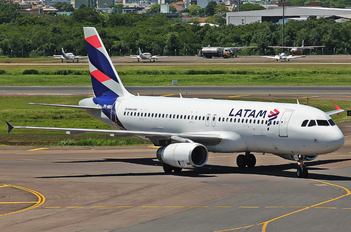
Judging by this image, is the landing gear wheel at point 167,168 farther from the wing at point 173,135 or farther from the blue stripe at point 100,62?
the blue stripe at point 100,62

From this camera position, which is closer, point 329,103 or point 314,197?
point 314,197

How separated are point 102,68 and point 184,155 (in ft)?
44.0

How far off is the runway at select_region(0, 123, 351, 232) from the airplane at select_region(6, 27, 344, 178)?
4.97 ft

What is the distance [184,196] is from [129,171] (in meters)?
8.97

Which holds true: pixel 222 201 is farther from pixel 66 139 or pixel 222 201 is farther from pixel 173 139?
pixel 66 139

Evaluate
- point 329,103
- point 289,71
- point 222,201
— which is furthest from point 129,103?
point 289,71

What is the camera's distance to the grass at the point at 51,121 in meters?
50.8

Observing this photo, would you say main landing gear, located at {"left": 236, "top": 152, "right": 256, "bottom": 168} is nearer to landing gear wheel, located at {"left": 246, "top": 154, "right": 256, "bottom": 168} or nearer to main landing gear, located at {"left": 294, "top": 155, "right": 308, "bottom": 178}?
landing gear wheel, located at {"left": 246, "top": 154, "right": 256, "bottom": 168}

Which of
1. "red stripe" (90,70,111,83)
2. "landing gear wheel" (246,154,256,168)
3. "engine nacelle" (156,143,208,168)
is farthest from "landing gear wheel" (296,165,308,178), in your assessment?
"red stripe" (90,70,111,83)

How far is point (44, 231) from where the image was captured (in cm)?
2283

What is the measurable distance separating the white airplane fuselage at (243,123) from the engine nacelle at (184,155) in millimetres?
1902

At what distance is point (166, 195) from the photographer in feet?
98.1

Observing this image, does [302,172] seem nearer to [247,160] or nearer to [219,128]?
[247,160]

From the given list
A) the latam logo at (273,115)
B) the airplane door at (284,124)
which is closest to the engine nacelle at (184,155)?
the latam logo at (273,115)
